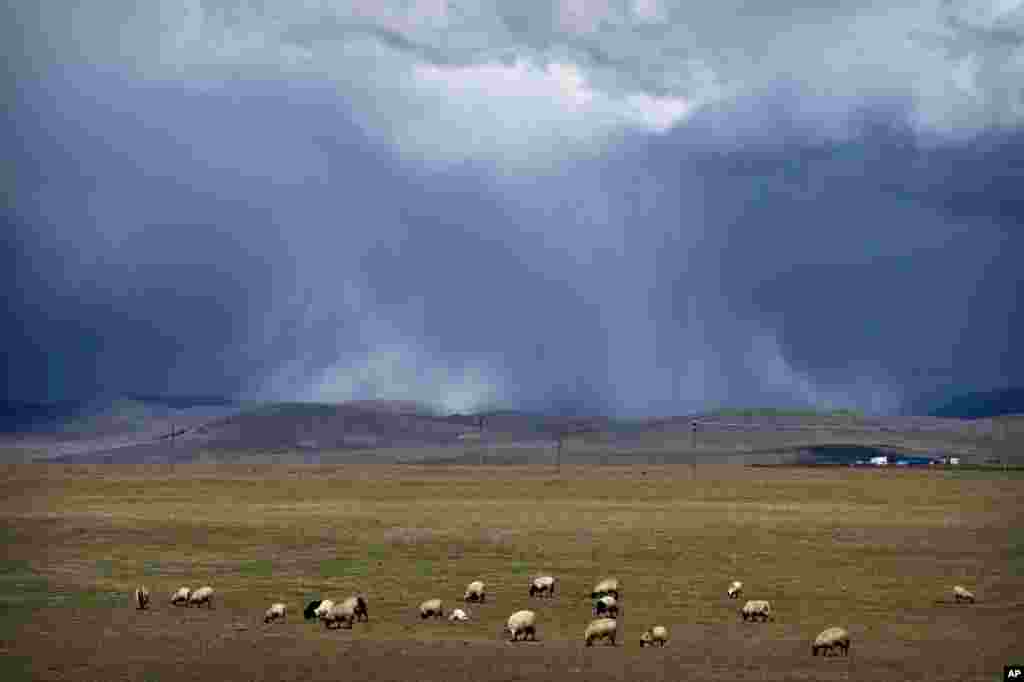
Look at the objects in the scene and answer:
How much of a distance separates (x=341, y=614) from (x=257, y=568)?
683 inches

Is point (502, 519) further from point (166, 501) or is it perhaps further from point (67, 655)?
point (67, 655)

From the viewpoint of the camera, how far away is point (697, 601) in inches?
1833

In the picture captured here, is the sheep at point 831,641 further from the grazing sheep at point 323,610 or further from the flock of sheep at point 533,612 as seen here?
the grazing sheep at point 323,610

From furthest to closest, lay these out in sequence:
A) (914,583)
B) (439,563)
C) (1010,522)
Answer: (1010,522)
(439,563)
(914,583)

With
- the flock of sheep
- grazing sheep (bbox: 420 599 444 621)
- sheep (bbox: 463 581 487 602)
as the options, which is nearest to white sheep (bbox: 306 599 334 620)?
the flock of sheep

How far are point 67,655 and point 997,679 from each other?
2195 cm

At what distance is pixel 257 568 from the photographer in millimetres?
57062

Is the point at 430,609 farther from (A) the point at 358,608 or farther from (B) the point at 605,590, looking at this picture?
(B) the point at 605,590

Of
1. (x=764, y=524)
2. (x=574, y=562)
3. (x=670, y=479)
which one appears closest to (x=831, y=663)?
(x=574, y=562)

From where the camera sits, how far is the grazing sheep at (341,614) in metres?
40.6

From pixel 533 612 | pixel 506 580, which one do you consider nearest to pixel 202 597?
pixel 533 612

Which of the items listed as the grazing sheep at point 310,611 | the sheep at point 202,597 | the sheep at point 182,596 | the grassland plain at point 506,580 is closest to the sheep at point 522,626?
the grassland plain at point 506,580

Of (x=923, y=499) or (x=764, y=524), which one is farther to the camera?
(x=923, y=499)

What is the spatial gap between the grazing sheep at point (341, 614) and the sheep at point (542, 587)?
28.4ft
